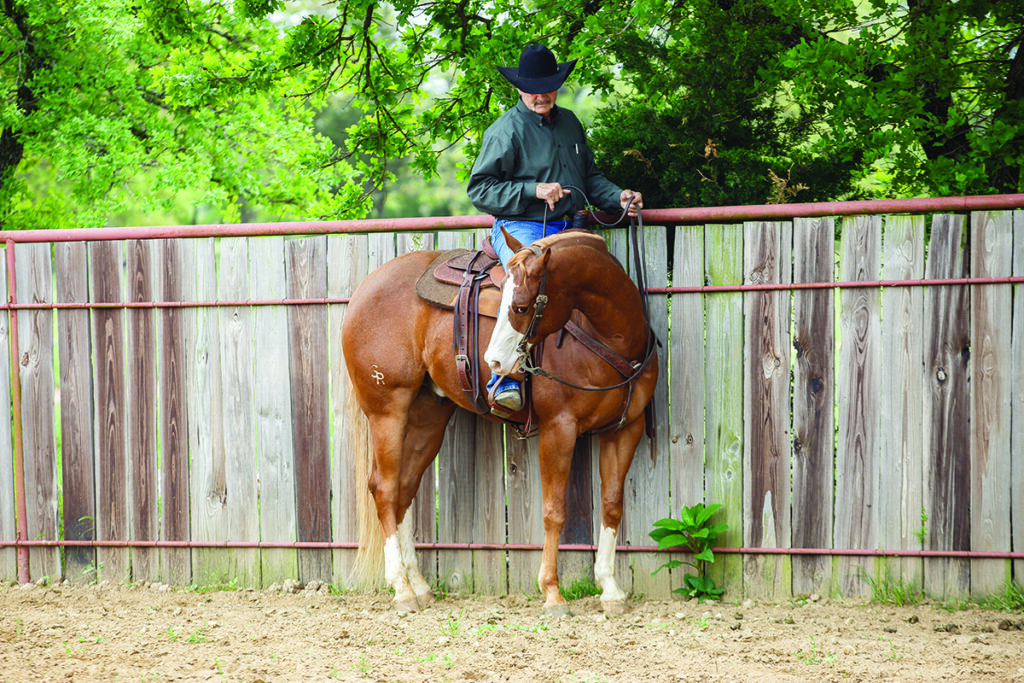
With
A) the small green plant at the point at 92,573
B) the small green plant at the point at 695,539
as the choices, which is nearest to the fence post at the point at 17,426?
the small green plant at the point at 92,573

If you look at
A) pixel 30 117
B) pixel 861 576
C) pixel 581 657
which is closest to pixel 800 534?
pixel 861 576

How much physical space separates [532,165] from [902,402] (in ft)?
7.30

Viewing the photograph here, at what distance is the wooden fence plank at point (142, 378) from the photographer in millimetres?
4918

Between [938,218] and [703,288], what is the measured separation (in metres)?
1.19

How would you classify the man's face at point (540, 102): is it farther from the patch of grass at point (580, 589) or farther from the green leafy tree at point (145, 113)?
the green leafy tree at point (145, 113)

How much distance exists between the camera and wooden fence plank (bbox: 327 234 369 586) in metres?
4.79

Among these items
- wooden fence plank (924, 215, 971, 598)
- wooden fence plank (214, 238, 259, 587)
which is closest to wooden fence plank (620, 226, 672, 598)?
wooden fence plank (924, 215, 971, 598)

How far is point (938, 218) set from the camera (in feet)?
14.1

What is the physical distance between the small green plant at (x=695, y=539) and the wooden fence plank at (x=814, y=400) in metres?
0.45

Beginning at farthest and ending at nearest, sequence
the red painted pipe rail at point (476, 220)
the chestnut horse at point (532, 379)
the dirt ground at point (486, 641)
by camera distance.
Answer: the red painted pipe rail at point (476, 220)
the chestnut horse at point (532, 379)
the dirt ground at point (486, 641)

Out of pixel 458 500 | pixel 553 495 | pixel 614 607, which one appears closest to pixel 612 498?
pixel 553 495

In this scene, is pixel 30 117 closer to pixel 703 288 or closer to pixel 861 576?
pixel 703 288

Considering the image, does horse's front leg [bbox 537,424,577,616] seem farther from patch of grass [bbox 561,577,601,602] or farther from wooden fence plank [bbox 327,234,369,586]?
wooden fence plank [bbox 327,234,369,586]

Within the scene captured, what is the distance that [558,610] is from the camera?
4.20 meters
